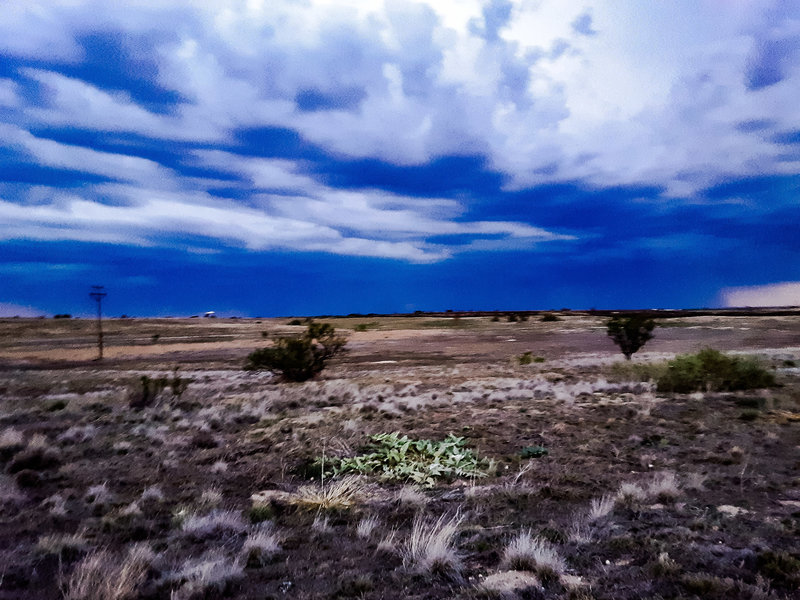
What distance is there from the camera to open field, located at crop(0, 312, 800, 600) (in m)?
5.01

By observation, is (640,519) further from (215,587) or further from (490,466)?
(215,587)

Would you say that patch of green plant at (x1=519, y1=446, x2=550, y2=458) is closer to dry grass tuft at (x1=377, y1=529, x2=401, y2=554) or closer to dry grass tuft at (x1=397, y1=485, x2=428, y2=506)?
dry grass tuft at (x1=397, y1=485, x2=428, y2=506)

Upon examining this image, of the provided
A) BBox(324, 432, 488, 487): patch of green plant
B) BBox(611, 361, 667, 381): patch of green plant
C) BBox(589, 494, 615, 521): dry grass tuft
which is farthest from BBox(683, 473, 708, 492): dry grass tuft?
BBox(611, 361, 667, 381): patch of green plant

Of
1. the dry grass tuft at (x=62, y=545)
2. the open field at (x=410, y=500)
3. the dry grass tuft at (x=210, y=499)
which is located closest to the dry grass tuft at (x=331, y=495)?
the open field at (x=410, y=500)

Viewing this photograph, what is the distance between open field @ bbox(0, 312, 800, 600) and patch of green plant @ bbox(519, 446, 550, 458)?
63 mm

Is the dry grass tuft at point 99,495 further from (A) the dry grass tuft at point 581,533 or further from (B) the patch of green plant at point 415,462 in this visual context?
(A) the dry grass tuft at point 581,533

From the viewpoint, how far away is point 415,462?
10047mm

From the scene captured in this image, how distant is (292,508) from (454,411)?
9.04 meters

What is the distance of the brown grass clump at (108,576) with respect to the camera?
471 centimetres

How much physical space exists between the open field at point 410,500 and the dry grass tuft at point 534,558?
0.02m

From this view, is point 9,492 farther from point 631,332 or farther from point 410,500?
point 631,332

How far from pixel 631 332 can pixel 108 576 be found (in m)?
34.1

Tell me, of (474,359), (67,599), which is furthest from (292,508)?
(474,359)

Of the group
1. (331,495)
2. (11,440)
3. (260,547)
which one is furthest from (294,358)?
(260,547)
